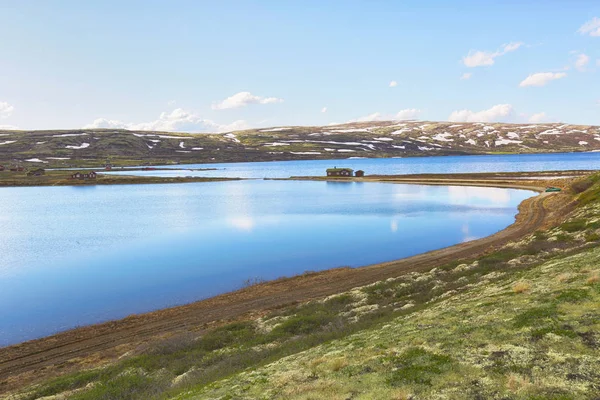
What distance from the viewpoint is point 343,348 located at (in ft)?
53.2

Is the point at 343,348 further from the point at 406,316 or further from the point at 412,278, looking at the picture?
the point at 412,278

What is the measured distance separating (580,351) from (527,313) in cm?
354

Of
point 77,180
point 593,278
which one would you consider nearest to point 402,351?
point 593,278

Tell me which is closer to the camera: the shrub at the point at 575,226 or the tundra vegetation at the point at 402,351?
the tundra vegetation at the point at 402,351

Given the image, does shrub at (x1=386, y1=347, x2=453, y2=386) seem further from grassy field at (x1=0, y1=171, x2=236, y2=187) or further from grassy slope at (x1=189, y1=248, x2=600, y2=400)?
grassy field at (x1=0, y1=171, x2=236, y2=187)

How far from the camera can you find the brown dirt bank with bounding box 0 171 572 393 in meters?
23.5

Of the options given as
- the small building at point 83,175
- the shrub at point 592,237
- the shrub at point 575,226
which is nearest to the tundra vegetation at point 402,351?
the shrub at point 592,237

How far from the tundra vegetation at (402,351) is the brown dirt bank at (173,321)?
3152mm

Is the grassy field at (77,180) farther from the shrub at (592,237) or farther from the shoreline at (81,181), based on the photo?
the shrub at (592,237)

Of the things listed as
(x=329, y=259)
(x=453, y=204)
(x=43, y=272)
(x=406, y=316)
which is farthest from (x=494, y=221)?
(x=43, y=272)

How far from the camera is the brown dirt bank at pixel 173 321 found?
23.5 m

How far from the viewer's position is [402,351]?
14.0 meters

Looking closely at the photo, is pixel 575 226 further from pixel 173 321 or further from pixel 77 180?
pixel 77 180

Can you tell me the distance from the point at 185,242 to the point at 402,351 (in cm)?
5302
